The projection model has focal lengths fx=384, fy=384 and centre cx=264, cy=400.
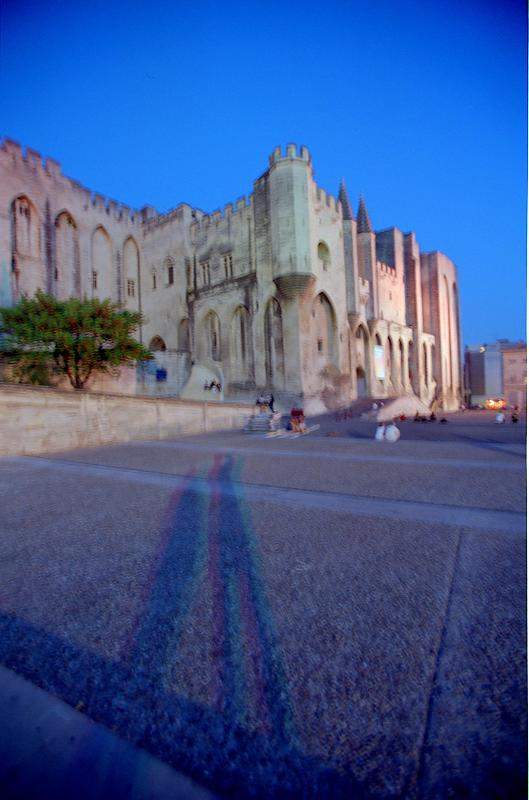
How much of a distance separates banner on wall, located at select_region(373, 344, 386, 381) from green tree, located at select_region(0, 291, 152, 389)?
929 inches

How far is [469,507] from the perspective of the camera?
13.7ft

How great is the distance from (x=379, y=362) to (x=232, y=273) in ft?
51.7

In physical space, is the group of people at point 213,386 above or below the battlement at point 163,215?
below

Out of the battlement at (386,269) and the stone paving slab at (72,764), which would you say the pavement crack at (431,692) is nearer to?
the stone paving slab at (72,764)

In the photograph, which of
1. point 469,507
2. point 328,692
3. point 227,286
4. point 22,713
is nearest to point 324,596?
point 328,692

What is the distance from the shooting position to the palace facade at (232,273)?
80.7 ft

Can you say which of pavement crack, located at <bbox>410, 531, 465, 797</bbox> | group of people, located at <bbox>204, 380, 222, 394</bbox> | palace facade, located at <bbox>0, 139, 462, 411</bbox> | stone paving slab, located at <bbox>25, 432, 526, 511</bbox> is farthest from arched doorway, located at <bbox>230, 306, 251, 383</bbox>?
pavement crack, located at <bbox>410, 531, 465, 797</bbox>

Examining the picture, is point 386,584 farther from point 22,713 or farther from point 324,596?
point 22,713

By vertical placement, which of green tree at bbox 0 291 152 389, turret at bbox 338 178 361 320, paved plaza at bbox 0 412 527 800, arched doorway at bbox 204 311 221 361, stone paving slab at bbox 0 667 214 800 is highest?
turret at bbox 338 178 361 320

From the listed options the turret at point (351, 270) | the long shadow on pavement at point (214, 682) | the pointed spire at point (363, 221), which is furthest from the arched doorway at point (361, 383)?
the long shadow on pavement at point (214, 682)

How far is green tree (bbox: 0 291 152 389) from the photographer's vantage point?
1661 cm

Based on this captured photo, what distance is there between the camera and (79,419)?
40.2 ft

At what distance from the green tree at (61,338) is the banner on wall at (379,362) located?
2360 centimetres

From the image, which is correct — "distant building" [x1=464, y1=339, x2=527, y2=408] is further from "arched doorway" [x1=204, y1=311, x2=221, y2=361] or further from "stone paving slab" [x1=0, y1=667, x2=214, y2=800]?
"stone paving slab" [x1=0, y1=667, x2=214, y2=800]
